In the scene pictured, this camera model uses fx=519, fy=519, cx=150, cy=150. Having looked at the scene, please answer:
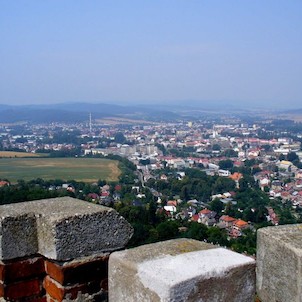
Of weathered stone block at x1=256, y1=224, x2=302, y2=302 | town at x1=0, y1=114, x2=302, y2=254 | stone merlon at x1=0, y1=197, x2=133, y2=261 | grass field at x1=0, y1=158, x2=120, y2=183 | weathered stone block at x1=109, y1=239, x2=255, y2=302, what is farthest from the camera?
grass field at x1=0, y1=158, x2=120, y2=183

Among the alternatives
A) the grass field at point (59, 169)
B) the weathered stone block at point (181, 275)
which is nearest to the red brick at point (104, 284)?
the weathered stone block at point (181, 275)

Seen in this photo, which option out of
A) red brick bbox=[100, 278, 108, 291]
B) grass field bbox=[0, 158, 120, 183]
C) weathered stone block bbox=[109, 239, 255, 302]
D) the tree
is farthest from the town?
weathered stone block bbox=[109, 239, 255, 302]

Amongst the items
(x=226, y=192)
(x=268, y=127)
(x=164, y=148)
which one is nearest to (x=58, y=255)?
(x=226, y=192)

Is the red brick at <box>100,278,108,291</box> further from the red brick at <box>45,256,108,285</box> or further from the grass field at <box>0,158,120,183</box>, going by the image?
the grass field at <box>0,158,120,183</box>

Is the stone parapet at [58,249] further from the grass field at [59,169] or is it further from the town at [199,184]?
the grass field at [59,169]

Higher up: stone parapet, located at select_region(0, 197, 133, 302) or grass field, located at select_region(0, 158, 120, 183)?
stone parapet, located at select_region(0, 197, 133, 302)
